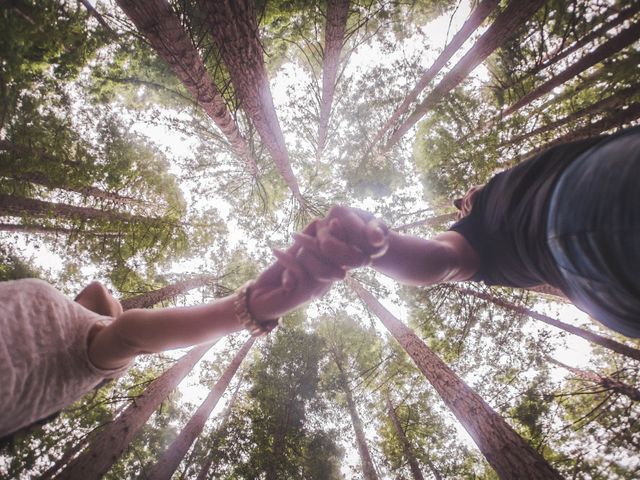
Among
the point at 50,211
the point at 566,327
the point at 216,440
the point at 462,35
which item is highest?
the point at 50,211

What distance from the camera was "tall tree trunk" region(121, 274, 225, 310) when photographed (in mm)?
7352

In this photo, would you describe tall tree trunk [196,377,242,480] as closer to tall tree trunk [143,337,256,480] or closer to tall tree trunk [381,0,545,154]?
tall tree trunk [143,337,256,480]

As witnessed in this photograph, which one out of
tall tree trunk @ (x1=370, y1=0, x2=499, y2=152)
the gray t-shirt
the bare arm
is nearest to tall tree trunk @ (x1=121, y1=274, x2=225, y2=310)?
the gray t-shirt

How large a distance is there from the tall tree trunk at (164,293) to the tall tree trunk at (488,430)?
23.1ft

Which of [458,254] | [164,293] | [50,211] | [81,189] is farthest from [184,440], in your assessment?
[458,254]

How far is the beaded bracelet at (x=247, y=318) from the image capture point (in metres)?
1.33

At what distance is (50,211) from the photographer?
801cm

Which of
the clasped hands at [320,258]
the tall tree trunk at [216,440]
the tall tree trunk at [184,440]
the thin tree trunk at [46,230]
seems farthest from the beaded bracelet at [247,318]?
the tall tree trunk at [216,440]

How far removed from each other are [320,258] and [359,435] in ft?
48.5

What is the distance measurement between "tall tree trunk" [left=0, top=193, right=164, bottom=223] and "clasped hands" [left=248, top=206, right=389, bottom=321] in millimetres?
9054

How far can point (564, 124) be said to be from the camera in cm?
789

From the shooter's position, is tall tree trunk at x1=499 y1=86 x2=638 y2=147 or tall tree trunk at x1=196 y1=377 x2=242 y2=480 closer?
tall tree trunk at x1=499 y1=86 x2=638 y2=147

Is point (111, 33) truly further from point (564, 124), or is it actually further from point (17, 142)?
point (564, 124)

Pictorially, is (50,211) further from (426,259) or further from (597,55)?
(597,55)
